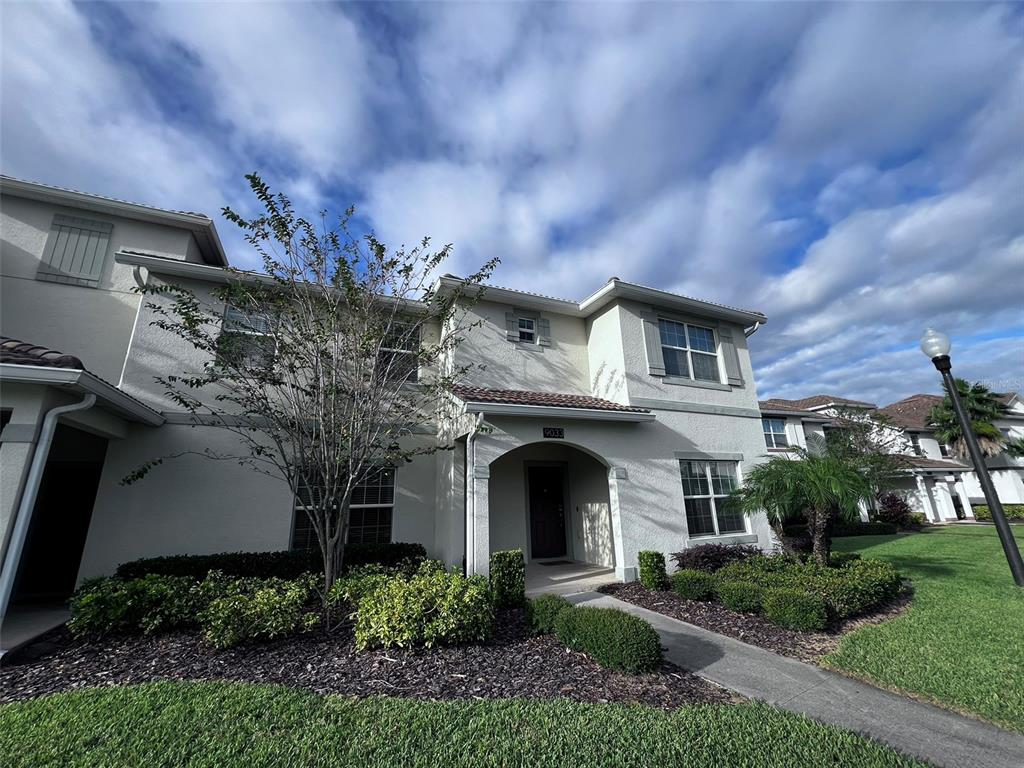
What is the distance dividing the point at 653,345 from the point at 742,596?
6474 millimetres

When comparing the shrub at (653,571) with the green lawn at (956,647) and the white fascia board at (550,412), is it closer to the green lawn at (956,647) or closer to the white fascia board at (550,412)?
the white fascia board at (550,412)

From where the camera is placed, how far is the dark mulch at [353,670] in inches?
171

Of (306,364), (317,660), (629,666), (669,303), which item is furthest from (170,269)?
(669,303)

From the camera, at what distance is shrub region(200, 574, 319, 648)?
5.20 m

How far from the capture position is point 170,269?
9398 millimetres

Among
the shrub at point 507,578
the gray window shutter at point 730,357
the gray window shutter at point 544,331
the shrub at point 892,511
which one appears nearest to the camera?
the shrub at point 507,578

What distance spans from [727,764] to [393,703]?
2.83 meters

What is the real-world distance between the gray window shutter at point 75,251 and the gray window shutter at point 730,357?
16359 millimetres

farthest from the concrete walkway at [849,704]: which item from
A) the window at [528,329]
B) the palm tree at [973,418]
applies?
the palm tree at [973,418]

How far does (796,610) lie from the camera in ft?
20.3

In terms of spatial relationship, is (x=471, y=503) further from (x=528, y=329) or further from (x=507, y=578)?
(x=528, y=329)

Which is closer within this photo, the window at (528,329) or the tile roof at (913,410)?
the window at (528,329)

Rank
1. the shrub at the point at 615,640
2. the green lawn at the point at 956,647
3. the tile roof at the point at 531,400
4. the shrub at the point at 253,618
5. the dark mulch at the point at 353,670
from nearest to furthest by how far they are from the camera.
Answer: the green lawn at the point at 956,647 → the dark mulch at the point at 353,670 → the shrub at the point at 615,640 → the shrub at the point at 253,618 → the tile roof at the point at 531,400

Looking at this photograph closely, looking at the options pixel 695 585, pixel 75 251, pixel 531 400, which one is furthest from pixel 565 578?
pixel 75 251
